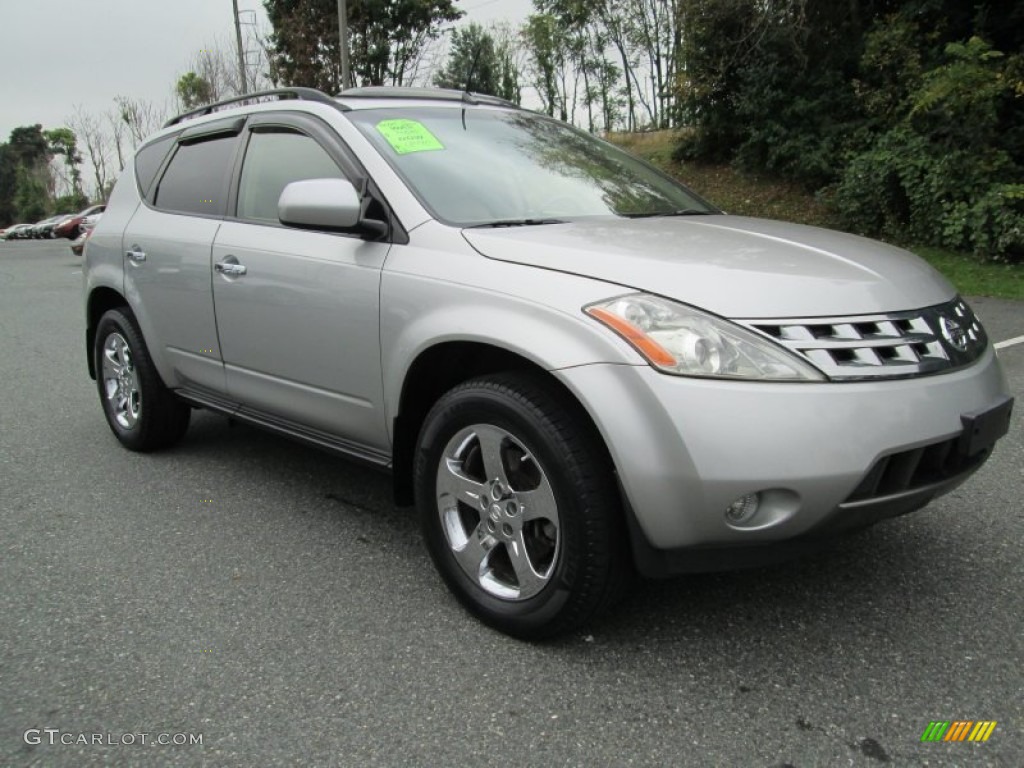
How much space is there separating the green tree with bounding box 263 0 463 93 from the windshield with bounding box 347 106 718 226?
26.9 meters

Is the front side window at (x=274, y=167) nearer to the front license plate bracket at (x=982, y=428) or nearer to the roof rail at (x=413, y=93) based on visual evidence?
the roof rail at (x=413, y=93)

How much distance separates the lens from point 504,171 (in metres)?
3.16

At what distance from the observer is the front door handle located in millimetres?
3406

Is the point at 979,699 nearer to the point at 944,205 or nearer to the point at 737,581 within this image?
the point at 737,581

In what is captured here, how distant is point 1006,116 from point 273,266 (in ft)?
39.8

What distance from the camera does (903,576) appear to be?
2832 mm

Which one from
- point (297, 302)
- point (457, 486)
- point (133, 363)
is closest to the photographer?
point (457, 486)

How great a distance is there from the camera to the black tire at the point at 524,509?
227 centimetres

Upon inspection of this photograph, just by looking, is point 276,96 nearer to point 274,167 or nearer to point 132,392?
point 274,167

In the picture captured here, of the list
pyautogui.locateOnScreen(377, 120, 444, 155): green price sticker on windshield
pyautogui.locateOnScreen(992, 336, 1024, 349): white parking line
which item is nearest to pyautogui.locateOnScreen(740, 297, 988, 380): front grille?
pyautogui.locateOnScreen(377, 120, 444, 155): green price sticker on windshield

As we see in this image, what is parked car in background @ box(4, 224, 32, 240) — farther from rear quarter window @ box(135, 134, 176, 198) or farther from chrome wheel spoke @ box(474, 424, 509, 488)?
chrome wheel spoke @ box(474, 424, 509, 488)

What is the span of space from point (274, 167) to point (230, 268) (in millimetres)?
467

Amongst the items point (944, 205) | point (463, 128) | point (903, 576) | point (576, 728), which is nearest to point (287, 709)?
point (576, 728)
